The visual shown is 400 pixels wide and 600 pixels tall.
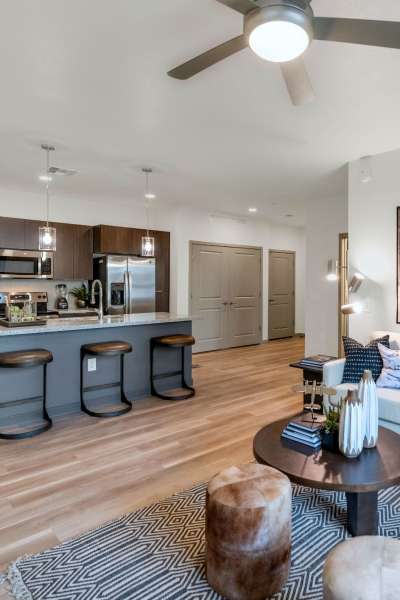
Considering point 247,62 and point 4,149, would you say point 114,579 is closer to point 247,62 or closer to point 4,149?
point 247,62

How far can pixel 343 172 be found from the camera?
15.6 feet

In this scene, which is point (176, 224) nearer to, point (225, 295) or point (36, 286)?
point (225, 295)

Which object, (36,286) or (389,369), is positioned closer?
(389,369)

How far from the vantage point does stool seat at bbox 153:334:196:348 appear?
449 centimetres

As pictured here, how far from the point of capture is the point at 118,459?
3012 mm

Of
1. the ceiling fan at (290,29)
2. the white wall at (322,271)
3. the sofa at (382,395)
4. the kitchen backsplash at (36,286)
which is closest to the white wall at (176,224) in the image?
the kitchen backsplash at (36,286)

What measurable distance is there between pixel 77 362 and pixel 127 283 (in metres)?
2.35

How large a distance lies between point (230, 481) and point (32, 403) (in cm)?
269

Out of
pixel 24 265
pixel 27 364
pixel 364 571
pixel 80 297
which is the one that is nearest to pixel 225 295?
pixel 80 297

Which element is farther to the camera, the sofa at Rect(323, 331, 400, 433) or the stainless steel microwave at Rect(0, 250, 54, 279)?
the stainless steel microwave at Rect(0, 250, 54, 279)

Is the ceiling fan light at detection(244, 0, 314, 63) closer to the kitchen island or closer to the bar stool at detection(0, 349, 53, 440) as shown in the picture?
the bar stool at detection(0, 349, 53, 440)

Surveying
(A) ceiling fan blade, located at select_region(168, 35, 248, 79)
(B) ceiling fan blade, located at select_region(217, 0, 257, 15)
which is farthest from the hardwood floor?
(B) ceiling fan blade, located at select_region(217, 0, 257, 15)

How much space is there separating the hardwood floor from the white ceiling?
2.67 m

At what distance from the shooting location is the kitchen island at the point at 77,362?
146 inches
